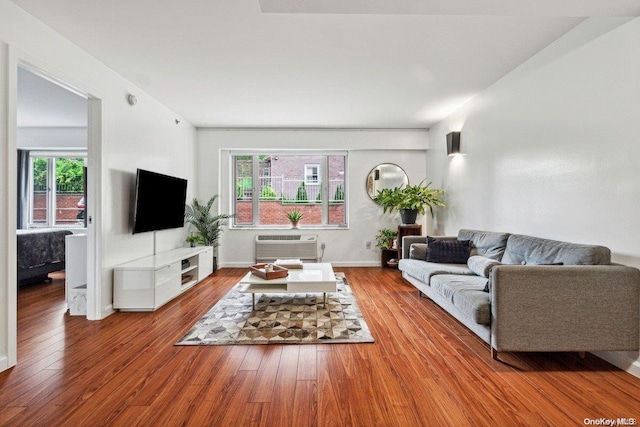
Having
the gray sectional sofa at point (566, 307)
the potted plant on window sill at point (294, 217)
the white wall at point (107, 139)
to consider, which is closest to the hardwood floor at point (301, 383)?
the gray sectional sofa at point (566, 307)

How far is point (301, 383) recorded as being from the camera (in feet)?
6.80

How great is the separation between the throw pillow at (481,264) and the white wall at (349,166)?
2.79 m

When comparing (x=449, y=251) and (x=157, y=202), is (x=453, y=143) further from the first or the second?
(x=157, y=202)

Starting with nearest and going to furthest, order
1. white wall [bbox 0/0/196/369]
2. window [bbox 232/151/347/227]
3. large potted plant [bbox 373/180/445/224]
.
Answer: white wall [bbox 0/0/196/369], large potted plant [bbox 373/180/445/224], window [bbox 232/151/347/227]

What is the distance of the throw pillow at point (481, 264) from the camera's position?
3.13 meters

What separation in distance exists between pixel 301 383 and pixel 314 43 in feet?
8.80

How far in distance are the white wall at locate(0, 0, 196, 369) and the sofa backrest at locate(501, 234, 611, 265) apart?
3.99 metres

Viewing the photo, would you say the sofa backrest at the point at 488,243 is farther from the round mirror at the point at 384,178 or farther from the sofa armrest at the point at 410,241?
the round mirror at the point at 384,178

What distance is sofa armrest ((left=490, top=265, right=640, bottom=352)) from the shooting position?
2.18 metres

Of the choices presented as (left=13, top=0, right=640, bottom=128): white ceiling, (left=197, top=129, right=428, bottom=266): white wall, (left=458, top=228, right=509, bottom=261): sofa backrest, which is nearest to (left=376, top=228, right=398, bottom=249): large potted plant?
(left=197, top=129, right=428, bottom=266): white wall

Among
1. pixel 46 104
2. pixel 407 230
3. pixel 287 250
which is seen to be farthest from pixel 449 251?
pixel 46 104

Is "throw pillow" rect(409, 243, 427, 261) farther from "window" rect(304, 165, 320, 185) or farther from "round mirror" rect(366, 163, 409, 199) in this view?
"window" rect(304, 165, 320, 185)

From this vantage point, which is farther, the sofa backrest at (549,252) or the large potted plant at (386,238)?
the large potted plant at (386,238)

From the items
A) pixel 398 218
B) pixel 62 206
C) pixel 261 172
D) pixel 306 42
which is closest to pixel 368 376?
pixel 306 42
